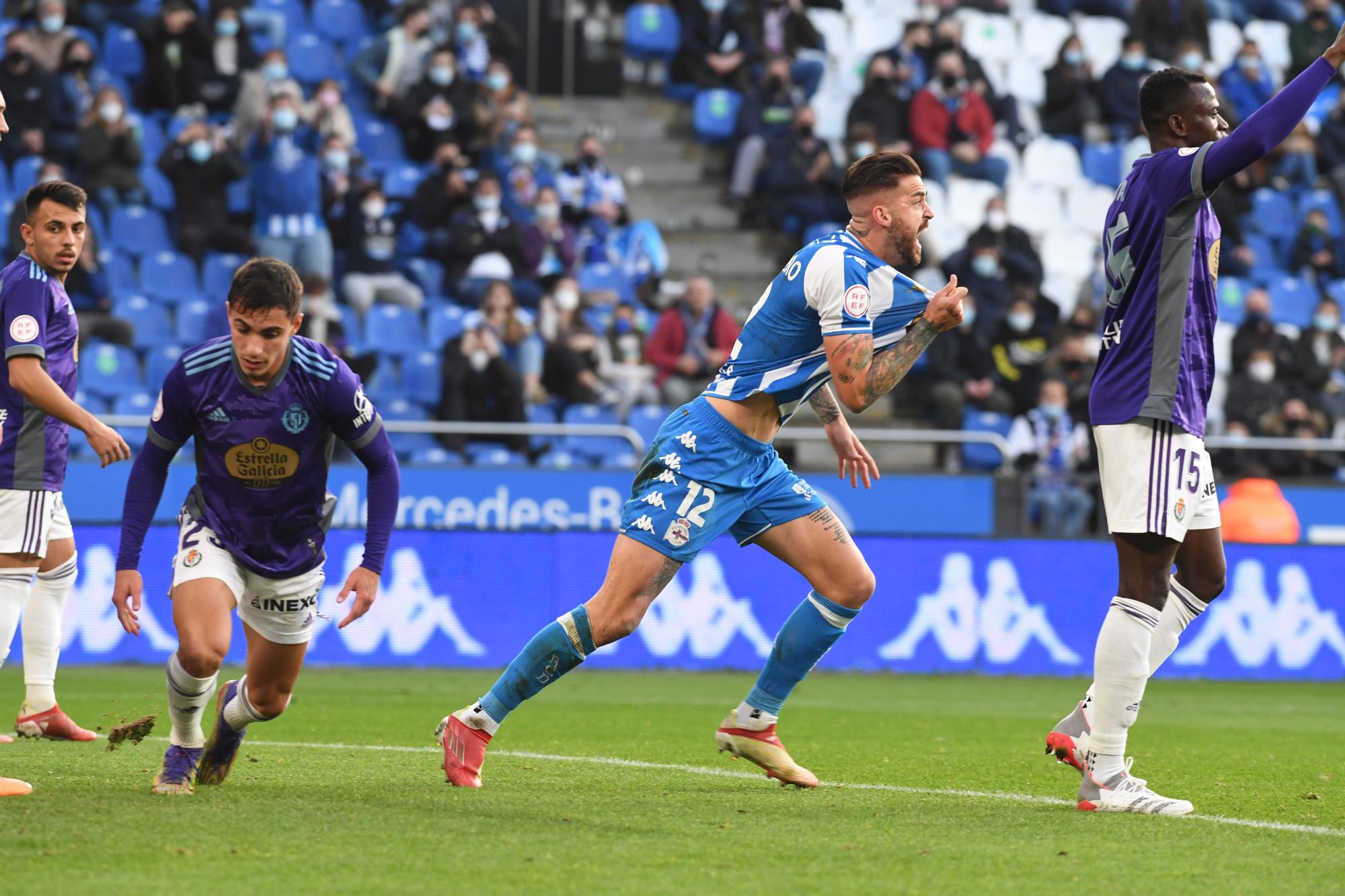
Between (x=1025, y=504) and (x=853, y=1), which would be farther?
(x=853, y=1)

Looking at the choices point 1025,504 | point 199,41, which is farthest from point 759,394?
point 199,41

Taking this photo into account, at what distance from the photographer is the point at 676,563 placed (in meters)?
6.38

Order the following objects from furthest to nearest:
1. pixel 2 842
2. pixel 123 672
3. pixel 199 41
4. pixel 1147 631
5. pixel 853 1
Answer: pixel 853 1 < pixel 199 41 < pixel 123 672 < pixel 1147 631 < pixel 2 842

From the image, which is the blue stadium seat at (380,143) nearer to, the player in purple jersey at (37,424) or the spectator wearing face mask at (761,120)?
the spectator wearing face mask at (761,120)

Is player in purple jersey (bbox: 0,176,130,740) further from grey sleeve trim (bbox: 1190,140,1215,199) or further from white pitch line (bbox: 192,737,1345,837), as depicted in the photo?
grey sleeve trim (bbox: 1190,140,1215,199)

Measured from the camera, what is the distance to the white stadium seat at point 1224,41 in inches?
928

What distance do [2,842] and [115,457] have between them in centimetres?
204

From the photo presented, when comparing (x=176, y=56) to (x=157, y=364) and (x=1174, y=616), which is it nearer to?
(x=157, y=364)

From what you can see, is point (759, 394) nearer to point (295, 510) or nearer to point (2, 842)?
point (295, 510)

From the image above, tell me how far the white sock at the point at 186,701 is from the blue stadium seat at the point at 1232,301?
1642 centimetres

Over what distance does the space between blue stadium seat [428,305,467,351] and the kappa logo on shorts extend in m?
10.9

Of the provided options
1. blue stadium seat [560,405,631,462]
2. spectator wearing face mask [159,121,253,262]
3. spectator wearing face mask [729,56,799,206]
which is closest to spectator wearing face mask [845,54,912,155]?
spectator wearing face mask [729,56,799,206]

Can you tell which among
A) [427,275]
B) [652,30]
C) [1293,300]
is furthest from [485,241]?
[1293,300]

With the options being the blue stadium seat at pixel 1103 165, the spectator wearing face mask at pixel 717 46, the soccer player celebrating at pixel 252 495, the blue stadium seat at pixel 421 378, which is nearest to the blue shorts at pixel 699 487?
the soccer player celebrating at pixel 252 495
